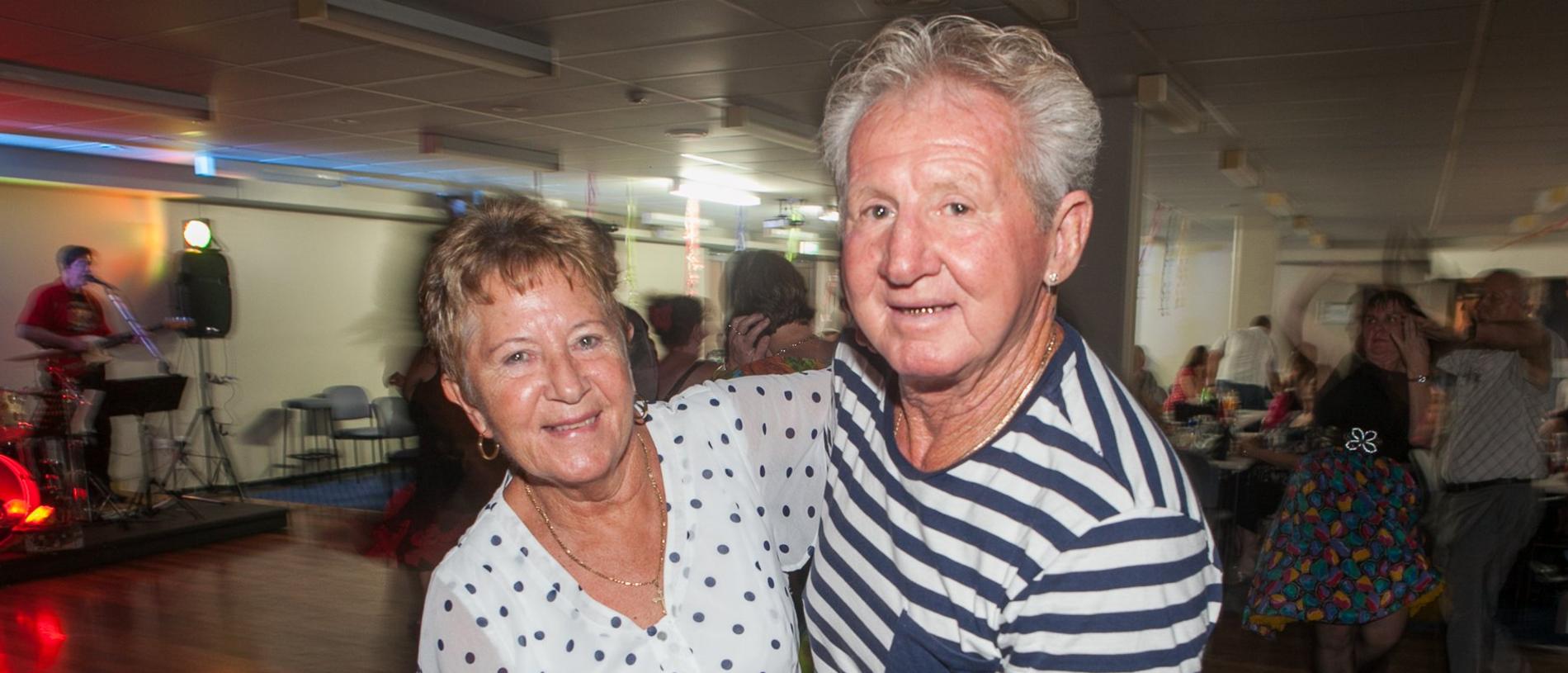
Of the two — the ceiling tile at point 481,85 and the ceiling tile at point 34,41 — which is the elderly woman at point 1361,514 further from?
the ceiling tile at point 34,41

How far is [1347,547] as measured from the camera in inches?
142

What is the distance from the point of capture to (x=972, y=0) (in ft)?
13.6

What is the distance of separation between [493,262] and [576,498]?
0.37m

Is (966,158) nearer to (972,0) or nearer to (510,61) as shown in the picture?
(972,0)

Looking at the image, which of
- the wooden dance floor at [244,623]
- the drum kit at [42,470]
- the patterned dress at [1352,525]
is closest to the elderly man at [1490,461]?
the patterned dress at [1352,525]

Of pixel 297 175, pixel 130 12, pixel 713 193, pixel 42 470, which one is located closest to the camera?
pixel 130 12

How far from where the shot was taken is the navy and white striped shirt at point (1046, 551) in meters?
0.89

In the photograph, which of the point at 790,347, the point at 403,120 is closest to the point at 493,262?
the point at 790,347

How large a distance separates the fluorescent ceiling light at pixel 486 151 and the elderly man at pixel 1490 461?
6.83 meters

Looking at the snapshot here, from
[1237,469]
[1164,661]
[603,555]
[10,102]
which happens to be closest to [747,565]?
[603,555]

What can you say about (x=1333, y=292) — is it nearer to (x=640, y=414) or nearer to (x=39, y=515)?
(x=640, y=414)

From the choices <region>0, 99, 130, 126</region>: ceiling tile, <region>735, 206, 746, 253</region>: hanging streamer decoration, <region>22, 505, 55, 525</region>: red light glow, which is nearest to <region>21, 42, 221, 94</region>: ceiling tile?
<region>0, 99, 130, 126</region>: ceiling tile

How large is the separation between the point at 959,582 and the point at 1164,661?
8.8 inches

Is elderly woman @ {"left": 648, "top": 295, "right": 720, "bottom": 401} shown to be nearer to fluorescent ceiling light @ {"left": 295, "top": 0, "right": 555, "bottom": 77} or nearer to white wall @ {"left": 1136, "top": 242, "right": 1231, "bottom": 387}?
fluorescent ceiling light @ {"left": 295, "top": 0, "right": 555, "bottom": 77}
